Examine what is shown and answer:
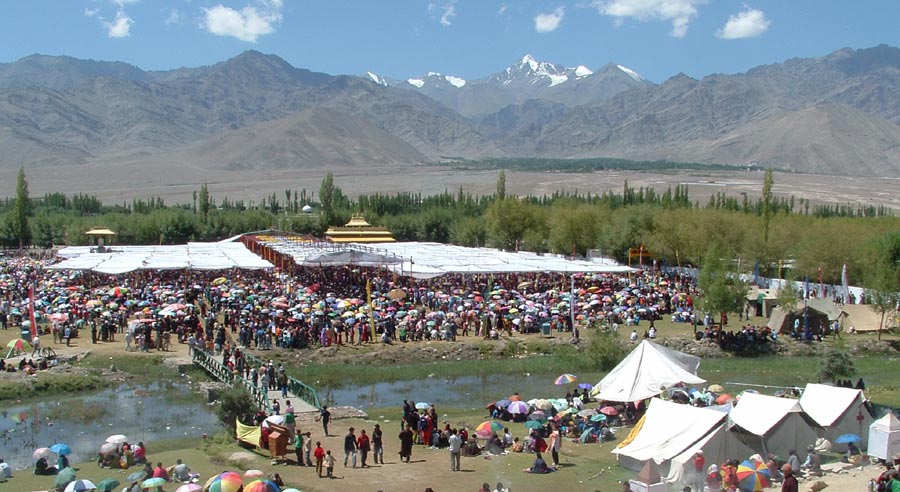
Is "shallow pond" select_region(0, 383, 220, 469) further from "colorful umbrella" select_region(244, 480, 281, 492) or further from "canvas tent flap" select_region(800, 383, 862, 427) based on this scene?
"canvas tent flap" select_region(800, 383, 862, 427)

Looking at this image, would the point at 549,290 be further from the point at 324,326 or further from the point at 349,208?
Answer: the point at 349,208

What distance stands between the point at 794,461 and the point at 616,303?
2617cm

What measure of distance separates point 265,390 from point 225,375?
4.10 m

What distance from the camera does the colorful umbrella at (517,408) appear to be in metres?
24.4

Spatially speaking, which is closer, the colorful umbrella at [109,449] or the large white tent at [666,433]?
the large white tent at [666,433]

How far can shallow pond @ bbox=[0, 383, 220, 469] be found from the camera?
921 inches

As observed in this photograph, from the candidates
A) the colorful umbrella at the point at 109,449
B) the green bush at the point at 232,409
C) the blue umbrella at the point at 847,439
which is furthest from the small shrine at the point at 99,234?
the blue umbrella at the point at 847,439

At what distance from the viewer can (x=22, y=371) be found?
30438mm

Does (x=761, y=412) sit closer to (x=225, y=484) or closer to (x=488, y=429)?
(x=488, y=429)

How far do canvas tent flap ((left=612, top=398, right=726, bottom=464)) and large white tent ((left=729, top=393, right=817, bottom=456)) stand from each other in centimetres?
89

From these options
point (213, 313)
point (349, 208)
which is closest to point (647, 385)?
point (213, 313)

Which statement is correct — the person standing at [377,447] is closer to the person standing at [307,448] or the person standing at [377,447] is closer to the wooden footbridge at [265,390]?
the person standing at [307,448]

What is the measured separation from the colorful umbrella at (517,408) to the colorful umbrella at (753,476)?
7515 millimetres

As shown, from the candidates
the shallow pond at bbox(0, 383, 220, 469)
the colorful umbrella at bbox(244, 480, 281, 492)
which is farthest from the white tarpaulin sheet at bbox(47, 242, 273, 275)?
the colorful umbrella at bbox(244, 480, 281, 492)
